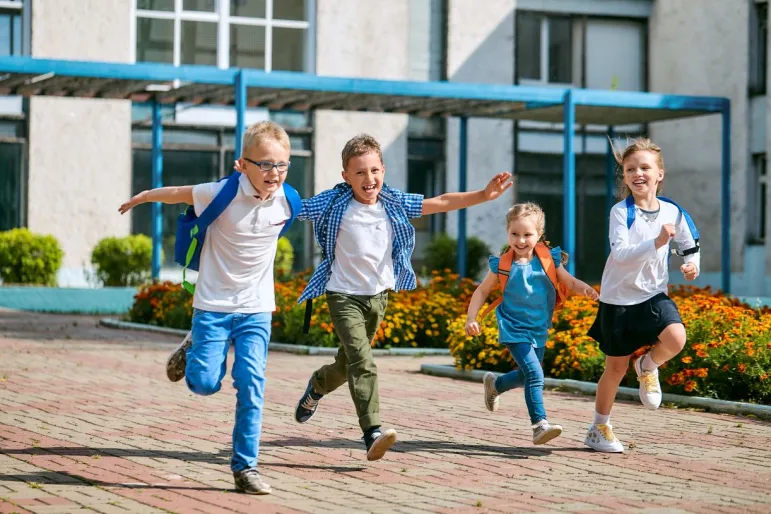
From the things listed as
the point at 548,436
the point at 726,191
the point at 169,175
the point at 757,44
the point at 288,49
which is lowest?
the point at 548,436

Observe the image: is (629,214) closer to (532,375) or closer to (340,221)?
(532,375)

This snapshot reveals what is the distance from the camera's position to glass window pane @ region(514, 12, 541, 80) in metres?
30.1

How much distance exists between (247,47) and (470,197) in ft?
66.9

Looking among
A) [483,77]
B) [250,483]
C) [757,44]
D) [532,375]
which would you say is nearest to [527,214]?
[532,375]

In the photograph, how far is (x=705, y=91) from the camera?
94.5 ft

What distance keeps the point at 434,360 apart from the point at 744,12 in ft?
53.2

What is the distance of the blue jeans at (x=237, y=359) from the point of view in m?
6.49

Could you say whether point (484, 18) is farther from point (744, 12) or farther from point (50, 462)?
point (50, 462)

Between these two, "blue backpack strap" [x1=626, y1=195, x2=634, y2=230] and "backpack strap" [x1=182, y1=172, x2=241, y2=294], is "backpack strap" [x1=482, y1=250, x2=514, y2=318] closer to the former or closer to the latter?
"blue backpack strap" [x1=626, y1=195, x2=634, y2=230]

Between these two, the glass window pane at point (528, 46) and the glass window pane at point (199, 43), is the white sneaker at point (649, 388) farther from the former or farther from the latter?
the glass window pane at point (528, 46)

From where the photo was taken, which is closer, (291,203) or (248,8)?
(291,203)

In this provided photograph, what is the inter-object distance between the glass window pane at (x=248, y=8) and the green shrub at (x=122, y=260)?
5.52m

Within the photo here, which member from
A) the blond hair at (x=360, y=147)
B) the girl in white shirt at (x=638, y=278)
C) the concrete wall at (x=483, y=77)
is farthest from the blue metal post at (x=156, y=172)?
the girl in white shirt at (x=638, y=278)

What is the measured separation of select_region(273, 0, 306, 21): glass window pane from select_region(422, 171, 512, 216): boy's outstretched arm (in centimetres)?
2051
